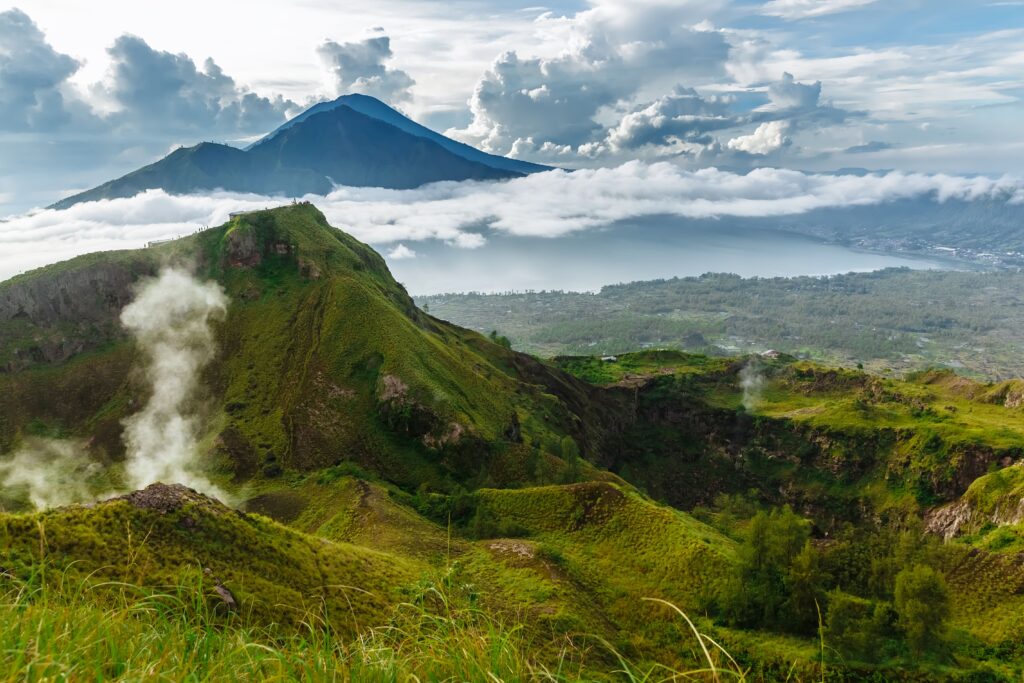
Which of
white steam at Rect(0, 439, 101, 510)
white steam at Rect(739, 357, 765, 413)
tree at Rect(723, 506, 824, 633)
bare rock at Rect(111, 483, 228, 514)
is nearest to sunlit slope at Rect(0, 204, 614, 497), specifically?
white steam at Rect(0, 439, 101, 510)

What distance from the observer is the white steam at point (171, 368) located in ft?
240

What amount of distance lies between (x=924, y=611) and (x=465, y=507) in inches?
1525

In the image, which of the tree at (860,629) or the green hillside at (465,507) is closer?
the green hillside at (465,507)

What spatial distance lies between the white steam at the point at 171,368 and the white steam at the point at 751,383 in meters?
101

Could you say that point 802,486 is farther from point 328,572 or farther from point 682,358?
point 328,572

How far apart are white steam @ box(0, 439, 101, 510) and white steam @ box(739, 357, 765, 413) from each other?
111 m

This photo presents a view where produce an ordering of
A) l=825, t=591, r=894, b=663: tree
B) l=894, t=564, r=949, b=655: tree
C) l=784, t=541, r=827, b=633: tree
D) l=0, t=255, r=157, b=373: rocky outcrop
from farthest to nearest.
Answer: l=0, t=255, r=157, b=373: rocky outcrop → l=784, t=541, r=827, b=633: tree → l=825, t=591, r=894, b=663: tree → l=894, t=564, r=949, b=655: tree

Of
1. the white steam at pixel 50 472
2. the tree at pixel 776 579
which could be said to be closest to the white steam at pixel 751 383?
the tree at pixel 776 579

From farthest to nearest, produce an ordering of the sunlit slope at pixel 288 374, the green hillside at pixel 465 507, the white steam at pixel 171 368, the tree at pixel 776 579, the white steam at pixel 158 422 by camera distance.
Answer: the sunlit slope at pixel 288 374, the white steam at pixel 171 368, the white steam at pixel 158 422, the tree at pixel 776 579, the green hillside at pixel 465 507

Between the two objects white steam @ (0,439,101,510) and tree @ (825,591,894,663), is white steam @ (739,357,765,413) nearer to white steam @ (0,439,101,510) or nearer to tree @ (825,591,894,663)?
tree @ (825,591,894,663)

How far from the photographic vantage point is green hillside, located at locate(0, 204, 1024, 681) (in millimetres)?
5332

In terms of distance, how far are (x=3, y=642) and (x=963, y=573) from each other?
60.2m

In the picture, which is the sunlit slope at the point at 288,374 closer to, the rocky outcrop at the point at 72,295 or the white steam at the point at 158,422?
the rocky outcrop at the point at 72,295

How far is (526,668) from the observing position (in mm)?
4469
